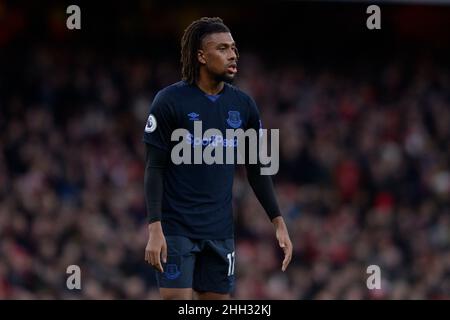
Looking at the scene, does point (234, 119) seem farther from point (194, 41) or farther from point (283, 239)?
point (283, 239)

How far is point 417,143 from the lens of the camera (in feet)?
47.1

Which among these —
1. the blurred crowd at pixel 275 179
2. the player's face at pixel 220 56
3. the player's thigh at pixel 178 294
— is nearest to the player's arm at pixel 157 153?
the player's thigh at pixel 178 294

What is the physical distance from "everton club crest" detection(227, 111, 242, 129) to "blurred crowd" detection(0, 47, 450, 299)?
19.7 ft

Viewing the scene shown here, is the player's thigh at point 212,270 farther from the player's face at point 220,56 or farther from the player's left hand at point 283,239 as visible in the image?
the player's face at point 220,56

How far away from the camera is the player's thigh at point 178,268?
18.6ft

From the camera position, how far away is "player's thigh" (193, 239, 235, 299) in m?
5.82

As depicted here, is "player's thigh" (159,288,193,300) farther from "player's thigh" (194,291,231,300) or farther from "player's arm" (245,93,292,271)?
"player's arm" (245,93,292,271)

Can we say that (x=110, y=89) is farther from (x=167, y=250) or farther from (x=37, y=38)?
(x=167, y=250)

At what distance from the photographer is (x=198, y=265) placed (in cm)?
584

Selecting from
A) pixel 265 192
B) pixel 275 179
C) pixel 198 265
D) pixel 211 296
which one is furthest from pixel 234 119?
pixel 275 179

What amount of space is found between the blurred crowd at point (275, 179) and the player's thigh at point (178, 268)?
5884mm
